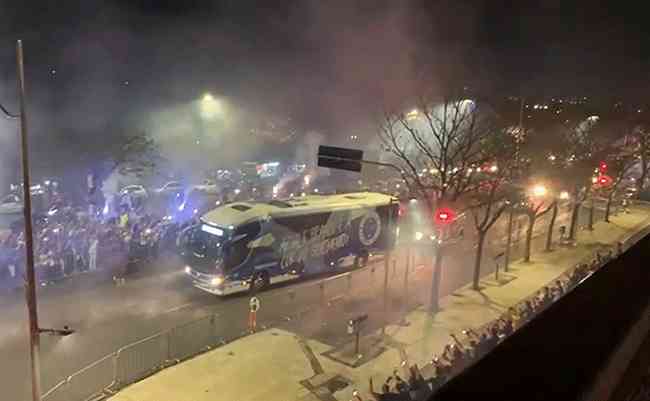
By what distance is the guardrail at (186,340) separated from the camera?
8273 millimetres

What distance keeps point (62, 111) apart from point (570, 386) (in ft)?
76.5

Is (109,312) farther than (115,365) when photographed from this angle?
Yes

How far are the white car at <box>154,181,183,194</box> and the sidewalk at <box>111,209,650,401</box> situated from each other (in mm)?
17116

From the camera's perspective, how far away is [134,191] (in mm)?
23750

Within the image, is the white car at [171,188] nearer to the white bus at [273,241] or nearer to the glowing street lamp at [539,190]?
the white bus at [273,241]

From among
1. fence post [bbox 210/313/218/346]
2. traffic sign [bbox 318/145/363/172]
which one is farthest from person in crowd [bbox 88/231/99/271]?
traffic sign [bbox 318/145/363/172]

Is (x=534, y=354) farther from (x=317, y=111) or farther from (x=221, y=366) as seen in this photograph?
(x=317, y=111)

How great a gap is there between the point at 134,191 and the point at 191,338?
49.3ft

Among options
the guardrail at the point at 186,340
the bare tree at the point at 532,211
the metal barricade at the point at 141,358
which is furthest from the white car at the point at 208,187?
the metal barricade at the point at 141,358

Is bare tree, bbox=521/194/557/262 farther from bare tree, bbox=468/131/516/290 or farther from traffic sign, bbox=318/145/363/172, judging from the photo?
traffic sign, bbox=318/145/363/172

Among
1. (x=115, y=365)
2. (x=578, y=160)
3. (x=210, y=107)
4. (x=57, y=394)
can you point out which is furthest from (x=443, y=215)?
(x=210, y=107)

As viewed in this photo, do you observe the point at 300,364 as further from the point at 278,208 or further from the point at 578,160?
the point at 578,160

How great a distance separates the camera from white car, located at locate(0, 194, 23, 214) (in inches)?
787

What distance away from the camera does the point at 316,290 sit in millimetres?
13586
